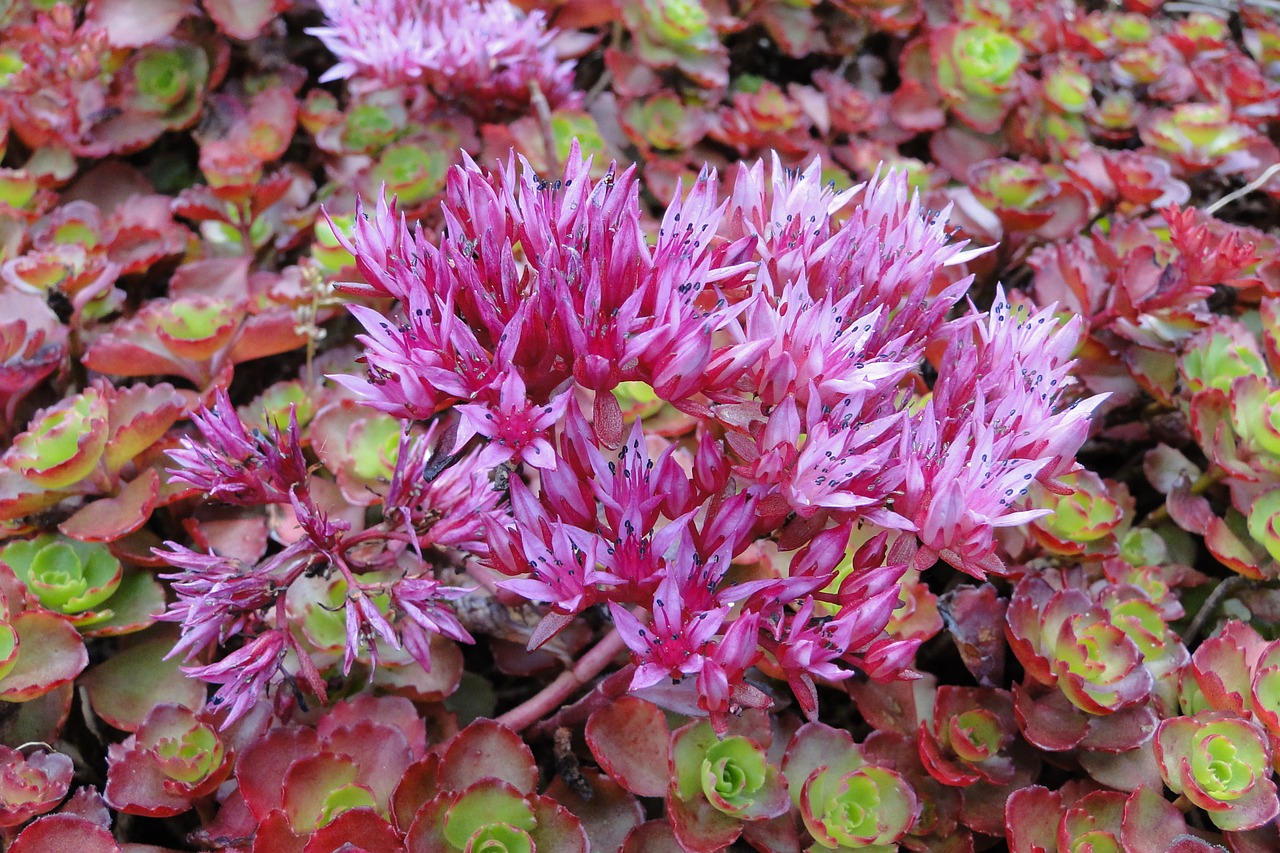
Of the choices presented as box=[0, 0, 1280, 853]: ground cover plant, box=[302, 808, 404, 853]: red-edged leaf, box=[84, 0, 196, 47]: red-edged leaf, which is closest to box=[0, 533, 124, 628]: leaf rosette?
box=[0, 0, 1280, 853]: ground cover plant

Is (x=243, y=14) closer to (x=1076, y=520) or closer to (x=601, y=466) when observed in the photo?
(x=601, y=466)

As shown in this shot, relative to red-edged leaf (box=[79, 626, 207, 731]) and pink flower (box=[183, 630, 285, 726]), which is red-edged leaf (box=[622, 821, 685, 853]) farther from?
Answer: red-edged leaf (box=[79, 626, 207, 731])

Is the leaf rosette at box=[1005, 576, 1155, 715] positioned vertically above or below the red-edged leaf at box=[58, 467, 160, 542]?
below

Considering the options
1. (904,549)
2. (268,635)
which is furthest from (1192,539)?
(268,635)

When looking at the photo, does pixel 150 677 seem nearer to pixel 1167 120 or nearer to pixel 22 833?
pixel 22 833

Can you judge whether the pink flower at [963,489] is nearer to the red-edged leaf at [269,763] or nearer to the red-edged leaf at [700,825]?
the red-edged leaf at [700,825]
